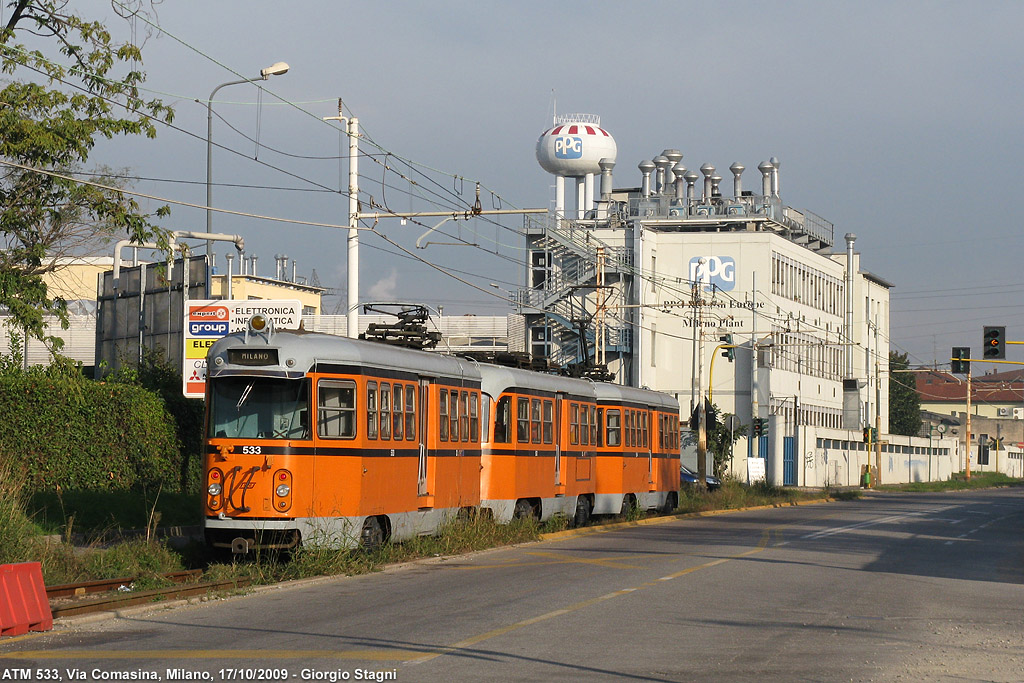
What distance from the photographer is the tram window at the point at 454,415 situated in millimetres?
21875

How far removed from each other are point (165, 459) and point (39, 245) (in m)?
4.95

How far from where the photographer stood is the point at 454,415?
72.1 ft

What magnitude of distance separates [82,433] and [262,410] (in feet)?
23.1

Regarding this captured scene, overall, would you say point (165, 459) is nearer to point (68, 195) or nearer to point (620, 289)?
point (68, 195)

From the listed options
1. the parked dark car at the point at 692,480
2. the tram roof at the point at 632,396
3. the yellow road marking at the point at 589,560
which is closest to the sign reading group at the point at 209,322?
the yellow road marking at the point at 589,560

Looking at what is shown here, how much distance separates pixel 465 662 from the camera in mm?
10492

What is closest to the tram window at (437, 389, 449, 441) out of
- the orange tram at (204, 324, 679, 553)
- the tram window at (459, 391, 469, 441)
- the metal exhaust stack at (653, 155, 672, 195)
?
the orange tram at (204, 324, 679, 553)

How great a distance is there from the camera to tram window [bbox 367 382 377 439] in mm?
18672

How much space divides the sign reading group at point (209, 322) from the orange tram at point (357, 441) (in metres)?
3.92

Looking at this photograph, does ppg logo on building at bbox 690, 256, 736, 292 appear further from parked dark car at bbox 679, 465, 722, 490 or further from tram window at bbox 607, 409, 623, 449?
tram window at bbox 607, 409, 623, 449

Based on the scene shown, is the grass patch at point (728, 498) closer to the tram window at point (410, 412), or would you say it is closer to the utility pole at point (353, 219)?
the utility pole at point (353, 219)

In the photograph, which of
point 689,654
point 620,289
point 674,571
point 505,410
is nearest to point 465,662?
point 689,654

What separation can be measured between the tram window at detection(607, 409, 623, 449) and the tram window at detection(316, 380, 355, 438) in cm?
1260

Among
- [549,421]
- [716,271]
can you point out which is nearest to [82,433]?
[549,421]
